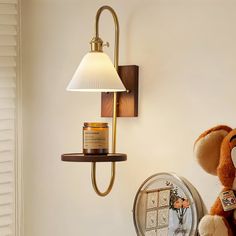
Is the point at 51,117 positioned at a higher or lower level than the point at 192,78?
lower

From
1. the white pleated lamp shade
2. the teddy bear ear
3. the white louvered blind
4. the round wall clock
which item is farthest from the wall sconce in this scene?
the white louvered blind

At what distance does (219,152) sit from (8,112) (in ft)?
2.34

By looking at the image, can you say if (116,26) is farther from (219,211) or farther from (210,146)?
(219,211)

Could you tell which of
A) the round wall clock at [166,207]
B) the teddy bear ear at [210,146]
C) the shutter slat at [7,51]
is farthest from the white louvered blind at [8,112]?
the teddy bear ear at [210,146]

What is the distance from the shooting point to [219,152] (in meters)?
1.25

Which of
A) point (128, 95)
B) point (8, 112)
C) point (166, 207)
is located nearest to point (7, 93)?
point (8, 112)

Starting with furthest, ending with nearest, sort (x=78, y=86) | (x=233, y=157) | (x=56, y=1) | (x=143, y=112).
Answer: (x=56, y=1), (x=143, y=112), (x=78, y=86), (x=233, y=157)

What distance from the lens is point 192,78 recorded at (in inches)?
55.1

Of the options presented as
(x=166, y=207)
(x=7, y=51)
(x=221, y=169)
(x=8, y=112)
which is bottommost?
(x=166, y=207)

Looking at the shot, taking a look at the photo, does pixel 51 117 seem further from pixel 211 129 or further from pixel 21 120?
pixel 211 129

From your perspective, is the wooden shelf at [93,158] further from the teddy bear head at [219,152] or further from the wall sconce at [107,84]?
the teddy bear head at [219,152]

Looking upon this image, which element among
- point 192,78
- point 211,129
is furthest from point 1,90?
point 211,129

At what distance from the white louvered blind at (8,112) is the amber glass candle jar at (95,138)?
40cm

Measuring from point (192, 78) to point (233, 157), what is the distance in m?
0.29
